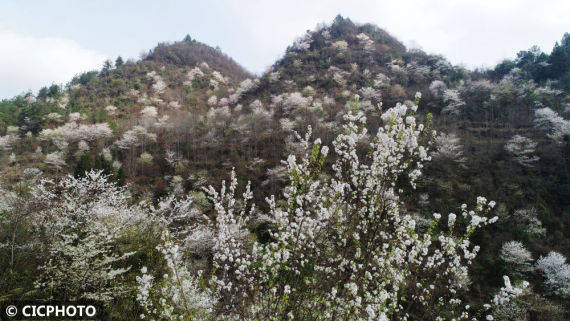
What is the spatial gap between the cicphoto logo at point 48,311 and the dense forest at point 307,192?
0.81ft

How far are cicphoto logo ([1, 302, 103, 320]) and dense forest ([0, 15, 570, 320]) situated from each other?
246 mm

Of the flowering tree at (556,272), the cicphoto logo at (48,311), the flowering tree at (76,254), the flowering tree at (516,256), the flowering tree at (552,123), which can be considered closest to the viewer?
the cicphoto logo at (48,311)

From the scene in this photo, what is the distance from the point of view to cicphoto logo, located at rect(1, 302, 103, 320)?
19.0 feet

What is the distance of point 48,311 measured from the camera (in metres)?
6.08

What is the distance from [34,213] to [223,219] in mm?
8294

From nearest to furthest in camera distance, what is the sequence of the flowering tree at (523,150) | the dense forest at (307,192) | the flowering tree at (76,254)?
the dense forest at (307,192) → the flowering tree at (76,254) → the flowering tree at (523,150)

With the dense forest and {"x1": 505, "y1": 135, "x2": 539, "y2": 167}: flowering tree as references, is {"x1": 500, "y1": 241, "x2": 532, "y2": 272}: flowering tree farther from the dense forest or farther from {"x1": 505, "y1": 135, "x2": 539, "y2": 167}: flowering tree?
{"x1": 505, "y1": 135, "x2": 539, "y2": 167}: flowering tree

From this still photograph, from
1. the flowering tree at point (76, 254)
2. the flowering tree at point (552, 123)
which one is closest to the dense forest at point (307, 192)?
the flowering tree at point (76, 254)

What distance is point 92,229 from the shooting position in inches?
304

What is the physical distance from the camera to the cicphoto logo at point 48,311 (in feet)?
19.0

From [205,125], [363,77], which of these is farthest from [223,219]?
[363,77]

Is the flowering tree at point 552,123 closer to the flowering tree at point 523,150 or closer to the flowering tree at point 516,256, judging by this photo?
the flowering tree at point 523,150

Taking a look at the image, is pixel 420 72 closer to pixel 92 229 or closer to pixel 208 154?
pixel 208 154

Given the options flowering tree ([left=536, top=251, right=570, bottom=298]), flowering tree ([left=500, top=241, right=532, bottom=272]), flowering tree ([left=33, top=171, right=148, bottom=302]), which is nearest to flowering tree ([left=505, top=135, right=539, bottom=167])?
flowering tree ([left=536, top=251, right=570, bottom=298])
